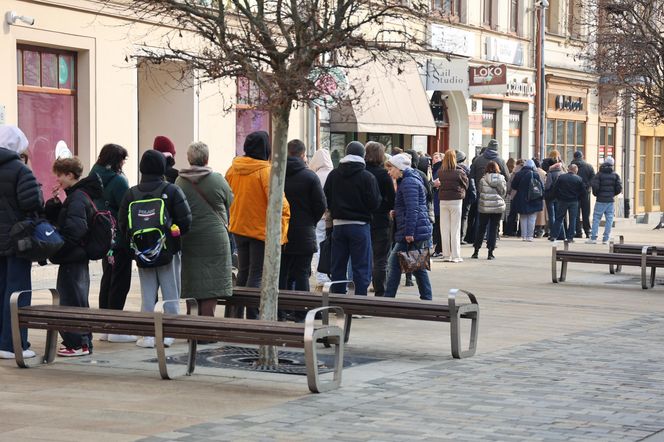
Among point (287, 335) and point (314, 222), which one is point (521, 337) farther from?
point (287, 335)

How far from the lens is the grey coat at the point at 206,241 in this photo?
37.4ft

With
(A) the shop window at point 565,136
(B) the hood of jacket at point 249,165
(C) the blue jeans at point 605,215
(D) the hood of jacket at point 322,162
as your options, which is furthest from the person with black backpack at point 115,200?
(A) the shop window at point 565,136

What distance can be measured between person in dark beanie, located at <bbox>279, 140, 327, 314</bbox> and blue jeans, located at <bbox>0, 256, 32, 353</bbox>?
3.08 metres

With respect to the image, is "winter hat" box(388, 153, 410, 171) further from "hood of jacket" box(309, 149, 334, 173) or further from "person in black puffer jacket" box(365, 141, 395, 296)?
"hood of jacket" box(309, 149, 334, 173)

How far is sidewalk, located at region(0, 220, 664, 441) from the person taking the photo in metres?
8.01

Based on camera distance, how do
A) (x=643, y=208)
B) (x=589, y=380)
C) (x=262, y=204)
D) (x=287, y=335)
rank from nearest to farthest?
(x=287, y=335)
(x=589, y=380)
(x=262, y=204)
(x=643, y=208)

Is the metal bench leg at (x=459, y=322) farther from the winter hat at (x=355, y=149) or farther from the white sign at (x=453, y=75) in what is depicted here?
the white sign at (x=453, y=75)

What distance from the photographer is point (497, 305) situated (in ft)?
52.1

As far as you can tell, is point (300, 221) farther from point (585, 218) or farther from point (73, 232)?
point (585, 218)

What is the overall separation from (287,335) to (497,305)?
7.00 metres

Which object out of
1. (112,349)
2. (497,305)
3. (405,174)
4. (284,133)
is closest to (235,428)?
(284,133)

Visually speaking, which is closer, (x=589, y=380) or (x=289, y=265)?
(x=589, y=380)

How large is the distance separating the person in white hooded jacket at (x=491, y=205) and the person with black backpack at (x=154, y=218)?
1207cm

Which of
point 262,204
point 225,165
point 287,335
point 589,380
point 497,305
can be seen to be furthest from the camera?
point 225,165
